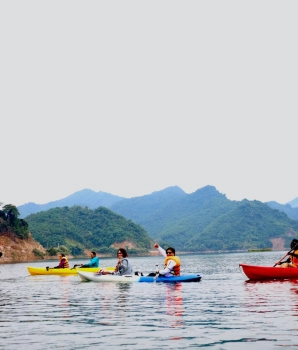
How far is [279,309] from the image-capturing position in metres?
15.9

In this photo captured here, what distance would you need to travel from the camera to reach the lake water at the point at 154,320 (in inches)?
446

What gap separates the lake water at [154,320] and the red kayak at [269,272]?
15.5ft

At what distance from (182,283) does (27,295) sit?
24.6 feet

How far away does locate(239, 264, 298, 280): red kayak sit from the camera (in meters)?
28.0

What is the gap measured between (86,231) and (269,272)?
513 ft

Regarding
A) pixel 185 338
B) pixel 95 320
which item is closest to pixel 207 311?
pixel 95 320

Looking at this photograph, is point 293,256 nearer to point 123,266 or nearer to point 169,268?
point 169,268

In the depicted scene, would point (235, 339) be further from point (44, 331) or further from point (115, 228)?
point (115, 228)

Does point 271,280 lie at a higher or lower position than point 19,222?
lower

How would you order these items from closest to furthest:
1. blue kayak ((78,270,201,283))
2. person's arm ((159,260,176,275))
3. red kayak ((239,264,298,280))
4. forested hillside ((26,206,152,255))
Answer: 1. person's arm ((159,260,176,275))
2. blue kayak ((78,270,201,283))
3. red kayak ((239,264,298,280))
4. forested hillside ((26,206,152,255))

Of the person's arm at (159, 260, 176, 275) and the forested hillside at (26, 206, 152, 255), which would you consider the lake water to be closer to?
the person's arm at (159, 260, 176, 275)

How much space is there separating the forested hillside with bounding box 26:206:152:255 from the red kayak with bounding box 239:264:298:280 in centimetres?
13178

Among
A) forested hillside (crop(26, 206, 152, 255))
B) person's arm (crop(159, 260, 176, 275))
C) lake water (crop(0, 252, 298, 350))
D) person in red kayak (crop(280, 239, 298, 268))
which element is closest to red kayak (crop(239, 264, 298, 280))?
person in red kayak (crop(280, 239, 298, 268))

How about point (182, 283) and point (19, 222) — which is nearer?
point (182, 283)
